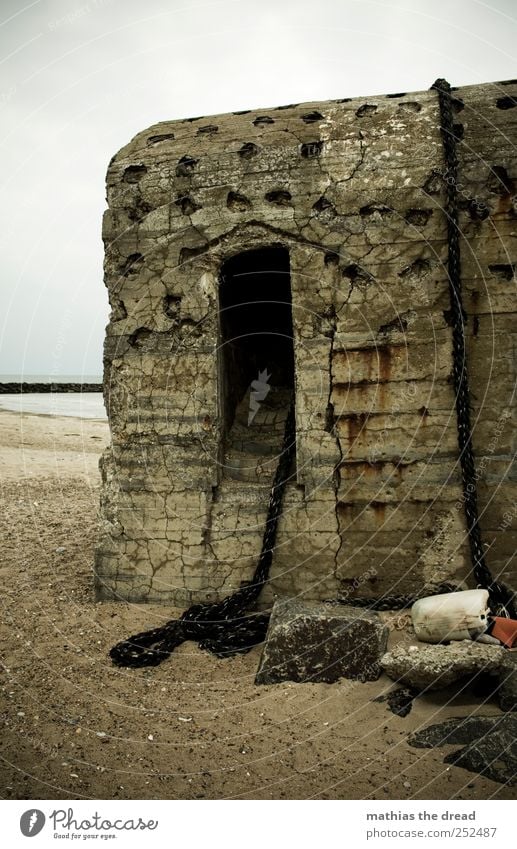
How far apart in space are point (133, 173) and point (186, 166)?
0.43 meters

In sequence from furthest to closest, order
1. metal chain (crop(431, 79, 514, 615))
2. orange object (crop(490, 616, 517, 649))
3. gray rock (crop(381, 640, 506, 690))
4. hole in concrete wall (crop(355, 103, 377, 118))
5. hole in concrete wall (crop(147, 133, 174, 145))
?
1. hole in concrete wall (crop(147, 133, 174, 145))
2. hole in concrete wall (crop(355, 103, 377, 118))
3. metal chain (crop(431, 79, 514, 615))
4. orange object (crop(490, 616, 517, 649))
5. gray rock (crop(381, 640, 506, 690))

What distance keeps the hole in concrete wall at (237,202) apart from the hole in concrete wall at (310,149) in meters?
0.53

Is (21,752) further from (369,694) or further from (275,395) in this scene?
(275,395)

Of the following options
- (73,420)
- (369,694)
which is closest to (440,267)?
(369,694)

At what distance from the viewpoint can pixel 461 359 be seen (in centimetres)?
386

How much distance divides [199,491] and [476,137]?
3218 millimetres

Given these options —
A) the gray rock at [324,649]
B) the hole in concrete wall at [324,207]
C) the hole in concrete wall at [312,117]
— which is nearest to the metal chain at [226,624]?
the gray rock at [324,649]

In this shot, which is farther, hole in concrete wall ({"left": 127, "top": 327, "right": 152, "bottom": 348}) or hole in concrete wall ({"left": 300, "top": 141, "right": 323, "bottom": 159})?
hole in concrete wall ({"left": 127, "top": 327, "right": 152, "bottom": 348})

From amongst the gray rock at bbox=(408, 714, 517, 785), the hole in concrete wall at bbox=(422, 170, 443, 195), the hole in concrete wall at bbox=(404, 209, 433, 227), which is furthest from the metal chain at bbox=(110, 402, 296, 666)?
the hole in concrete wall at bbox=(422, 170, 443, 195)

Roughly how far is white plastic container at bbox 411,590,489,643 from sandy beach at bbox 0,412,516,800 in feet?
0.66

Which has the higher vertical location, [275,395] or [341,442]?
[275,395]

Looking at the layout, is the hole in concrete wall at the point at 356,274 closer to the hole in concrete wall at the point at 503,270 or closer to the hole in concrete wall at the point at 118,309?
the hole in concrete wall at the point at 503,270

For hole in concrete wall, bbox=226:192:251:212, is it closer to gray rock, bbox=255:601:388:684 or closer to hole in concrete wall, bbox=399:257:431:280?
hole in concrete wall, bbox=399:257:431:280

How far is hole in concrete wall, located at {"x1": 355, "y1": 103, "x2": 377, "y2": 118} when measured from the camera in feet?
13.7
